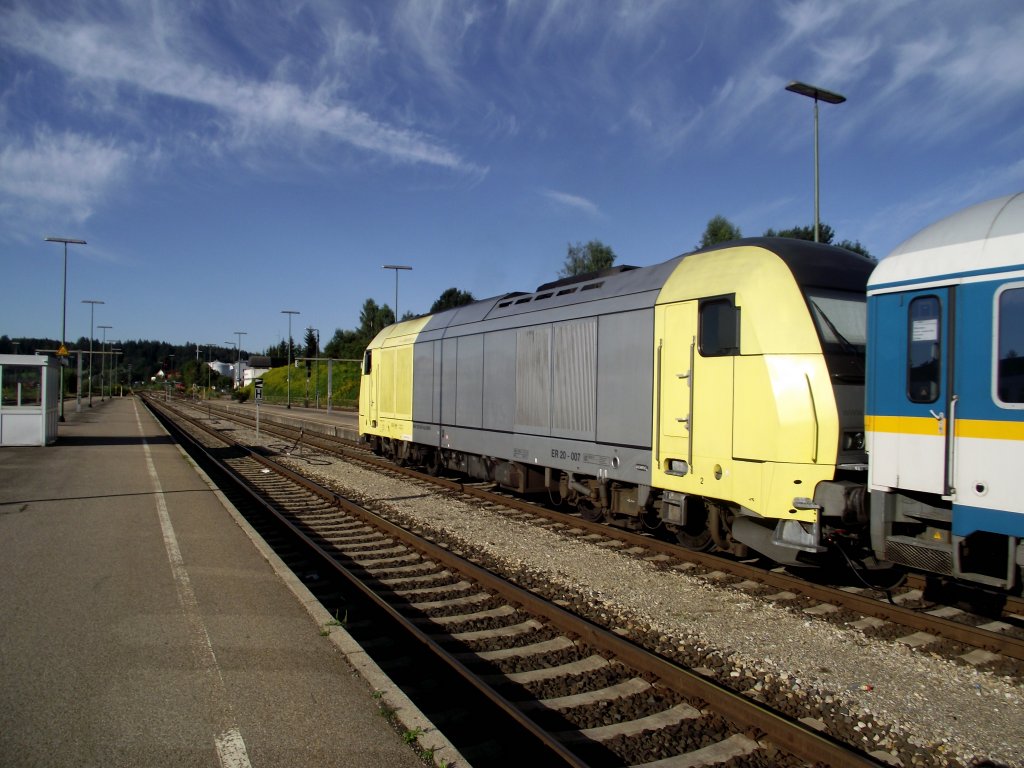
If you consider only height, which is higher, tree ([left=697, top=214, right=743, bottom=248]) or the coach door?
tree ([left=697, top=214, right=743, bottom=248])

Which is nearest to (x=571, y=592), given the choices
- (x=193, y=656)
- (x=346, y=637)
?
(x=346, y=637)

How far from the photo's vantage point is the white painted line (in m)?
3.80

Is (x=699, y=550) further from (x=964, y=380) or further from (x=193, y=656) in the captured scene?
(x=193, y=656)

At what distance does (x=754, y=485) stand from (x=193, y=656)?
5074 millimetres

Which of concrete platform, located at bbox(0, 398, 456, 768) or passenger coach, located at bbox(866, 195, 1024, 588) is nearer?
concrete platform, located at bbox(0, 398, 456, 768)

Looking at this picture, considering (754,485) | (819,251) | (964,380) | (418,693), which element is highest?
(819,251)

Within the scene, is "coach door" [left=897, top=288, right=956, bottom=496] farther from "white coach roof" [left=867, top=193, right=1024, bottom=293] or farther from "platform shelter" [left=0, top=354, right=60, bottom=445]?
"platform shelter" [left=0, top=354, right=60, bottom=445]

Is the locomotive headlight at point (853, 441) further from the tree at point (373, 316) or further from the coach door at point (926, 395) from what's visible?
the tree at point (373, 316)

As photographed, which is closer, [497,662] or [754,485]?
[497,662]

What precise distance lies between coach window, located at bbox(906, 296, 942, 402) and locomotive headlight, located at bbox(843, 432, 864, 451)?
941 mm

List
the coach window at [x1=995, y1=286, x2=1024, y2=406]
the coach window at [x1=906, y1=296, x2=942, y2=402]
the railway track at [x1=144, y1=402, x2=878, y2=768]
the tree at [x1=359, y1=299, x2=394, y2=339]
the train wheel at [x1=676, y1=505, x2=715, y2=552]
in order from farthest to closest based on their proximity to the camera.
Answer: the tree at [x1=359, y1=299, x2=394, y2=339] → the train wheel at [x1=676, y1=505, x2=715, y2=552] → the coach window at [x1=906, y1=296, x2=942, y2=402] → the coach window at [x1=995, y1=286, x2=1024, y2=406] → the railway track at [x1=144, y1=402, x2=878, y2=768]

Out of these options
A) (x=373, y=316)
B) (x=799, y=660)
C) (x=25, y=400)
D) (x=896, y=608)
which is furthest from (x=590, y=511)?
(x=373, y=316)

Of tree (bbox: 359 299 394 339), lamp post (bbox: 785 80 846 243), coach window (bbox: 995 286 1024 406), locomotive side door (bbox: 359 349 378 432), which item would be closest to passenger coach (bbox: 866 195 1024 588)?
coach window (bbox: 995 286 1024 406)

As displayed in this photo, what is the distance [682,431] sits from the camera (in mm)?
A: 8273
